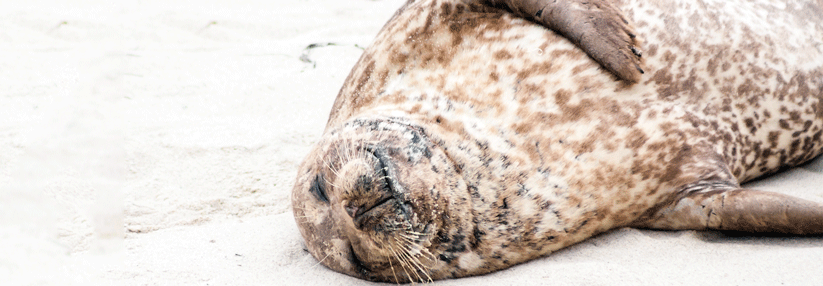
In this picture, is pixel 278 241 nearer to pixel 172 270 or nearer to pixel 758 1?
pixel 172 270

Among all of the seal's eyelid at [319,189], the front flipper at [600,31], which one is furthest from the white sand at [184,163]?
the front flipper at [600,31]

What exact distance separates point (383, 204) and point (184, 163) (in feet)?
5.42

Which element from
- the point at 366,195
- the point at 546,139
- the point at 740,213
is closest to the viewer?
the point at 366,195

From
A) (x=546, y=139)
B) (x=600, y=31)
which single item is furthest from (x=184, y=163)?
(x=600, y=31)

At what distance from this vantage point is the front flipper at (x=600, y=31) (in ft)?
7.68

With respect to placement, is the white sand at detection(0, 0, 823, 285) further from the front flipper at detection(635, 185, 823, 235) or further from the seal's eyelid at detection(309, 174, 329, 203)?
the seal's eyelid at detection(309, 174, 329, 203)

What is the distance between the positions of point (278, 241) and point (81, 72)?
7.93 feet

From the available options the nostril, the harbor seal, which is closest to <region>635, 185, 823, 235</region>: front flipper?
the harbor seal

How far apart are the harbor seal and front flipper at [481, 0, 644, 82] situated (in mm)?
64

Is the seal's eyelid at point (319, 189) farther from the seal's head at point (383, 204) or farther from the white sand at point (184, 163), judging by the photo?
the white sand at point (184, 163)

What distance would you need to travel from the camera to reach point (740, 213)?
220cm

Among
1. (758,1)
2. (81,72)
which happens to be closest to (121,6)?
(81,72)

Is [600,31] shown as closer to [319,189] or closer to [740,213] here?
[740,213]

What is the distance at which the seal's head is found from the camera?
6.56 feet
